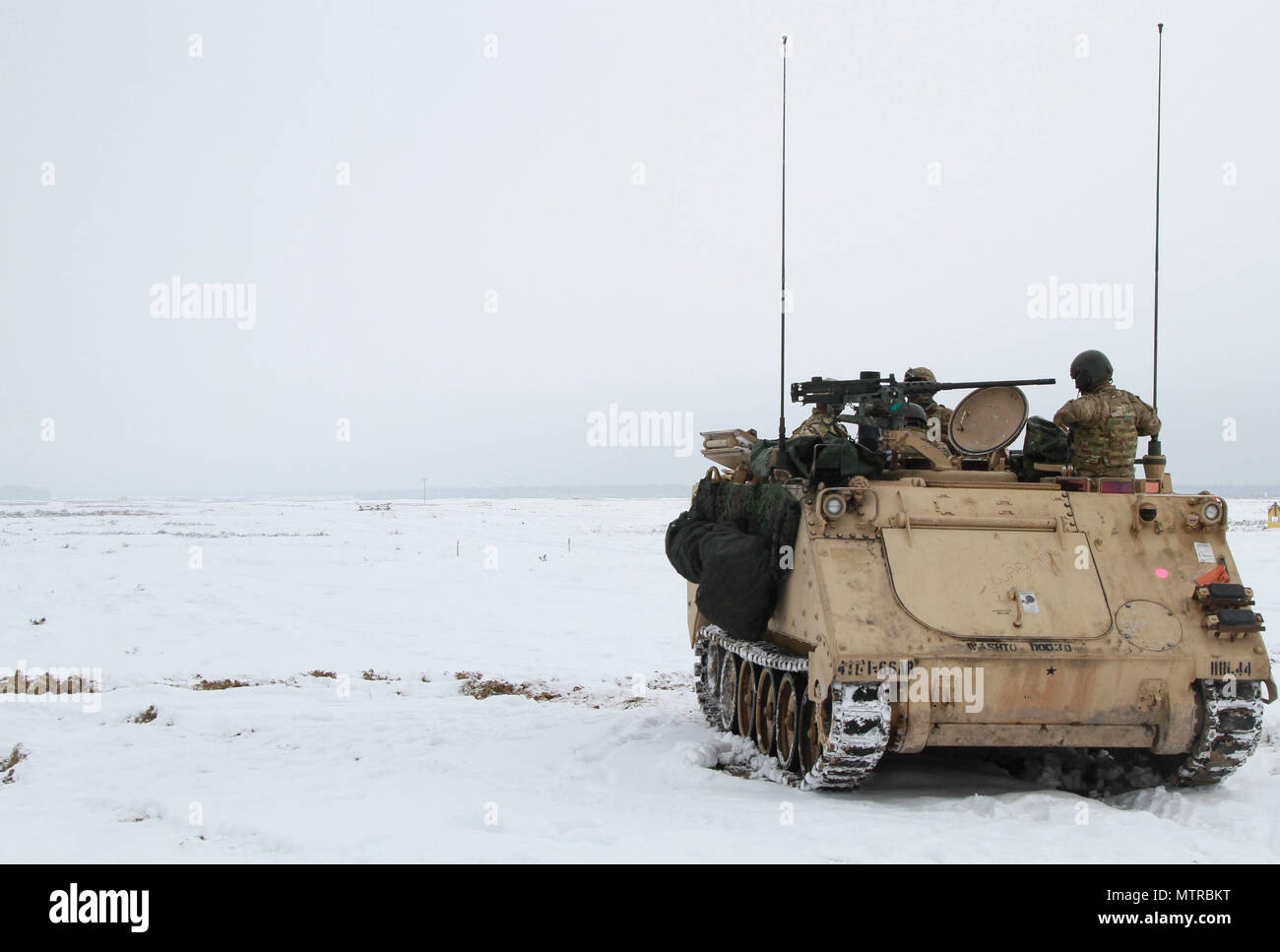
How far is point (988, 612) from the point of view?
704 cm

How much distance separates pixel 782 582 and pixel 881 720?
1.59 metres

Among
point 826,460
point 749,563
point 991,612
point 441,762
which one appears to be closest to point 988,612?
point 991,612

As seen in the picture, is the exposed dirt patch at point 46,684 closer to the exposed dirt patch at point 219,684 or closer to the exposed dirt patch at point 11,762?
the exposed dirt patch at point 219,684

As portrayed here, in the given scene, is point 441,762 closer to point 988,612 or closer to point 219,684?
point 988,612

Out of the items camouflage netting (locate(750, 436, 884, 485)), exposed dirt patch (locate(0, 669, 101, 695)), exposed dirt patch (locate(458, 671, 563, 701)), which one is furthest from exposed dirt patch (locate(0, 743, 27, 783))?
camouflage netting (locate(750, 436, 884, 485))

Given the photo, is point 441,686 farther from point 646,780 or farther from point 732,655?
point 646,780

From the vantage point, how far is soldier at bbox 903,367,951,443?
33.5 ft

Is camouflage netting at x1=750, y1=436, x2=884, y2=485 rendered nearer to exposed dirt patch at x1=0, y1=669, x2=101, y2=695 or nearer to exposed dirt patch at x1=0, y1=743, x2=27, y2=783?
exposed dirt patch at x1=0, y1=743, x2=27, y2=783

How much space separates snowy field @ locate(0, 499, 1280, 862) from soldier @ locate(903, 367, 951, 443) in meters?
3.04

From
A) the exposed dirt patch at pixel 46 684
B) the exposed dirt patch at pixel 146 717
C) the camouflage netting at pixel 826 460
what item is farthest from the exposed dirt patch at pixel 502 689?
the camouflage netting at pixel 826 460

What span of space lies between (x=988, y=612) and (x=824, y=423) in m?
2.78
